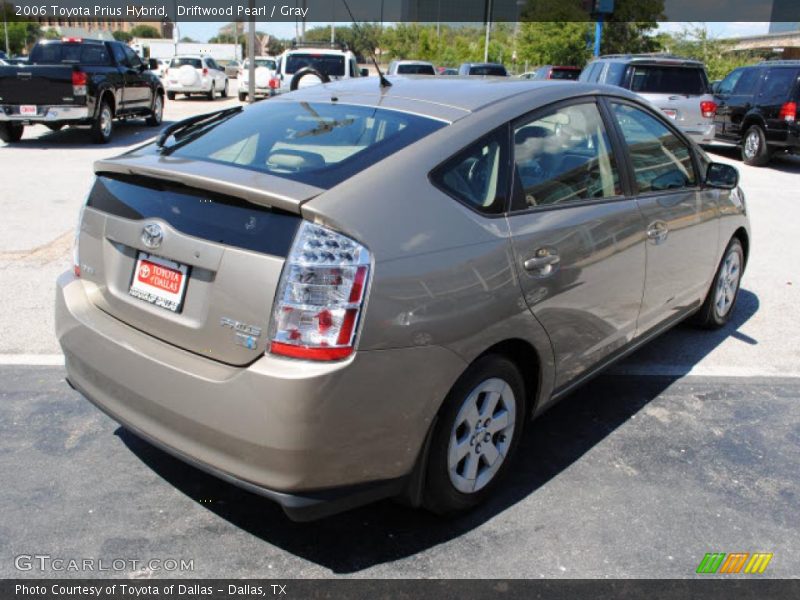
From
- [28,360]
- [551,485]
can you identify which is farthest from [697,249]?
[28,360]

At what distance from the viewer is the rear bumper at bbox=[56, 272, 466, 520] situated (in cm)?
246

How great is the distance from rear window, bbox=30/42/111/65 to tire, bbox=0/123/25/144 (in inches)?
69.7

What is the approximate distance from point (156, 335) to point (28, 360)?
2190 mm

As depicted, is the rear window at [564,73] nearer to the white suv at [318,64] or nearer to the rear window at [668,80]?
the white suv at [318,64]

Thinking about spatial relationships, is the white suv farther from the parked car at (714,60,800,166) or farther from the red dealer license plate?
the red dealer license plate

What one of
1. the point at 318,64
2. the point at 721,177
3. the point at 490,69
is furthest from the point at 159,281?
the point at 490,69

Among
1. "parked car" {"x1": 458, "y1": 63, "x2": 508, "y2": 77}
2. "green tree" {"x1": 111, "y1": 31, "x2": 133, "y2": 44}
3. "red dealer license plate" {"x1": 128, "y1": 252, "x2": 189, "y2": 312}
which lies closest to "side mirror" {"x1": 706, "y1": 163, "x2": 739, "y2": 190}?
"red dealer license plate" {"x1": 128, "y1": 252, "x2": 189, "y2": 312}

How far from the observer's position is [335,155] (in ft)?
9.66

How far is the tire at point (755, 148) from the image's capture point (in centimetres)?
1431

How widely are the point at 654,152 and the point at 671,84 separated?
11.8 metres

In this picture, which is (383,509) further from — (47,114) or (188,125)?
(47,114)

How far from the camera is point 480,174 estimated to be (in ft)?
10.1
